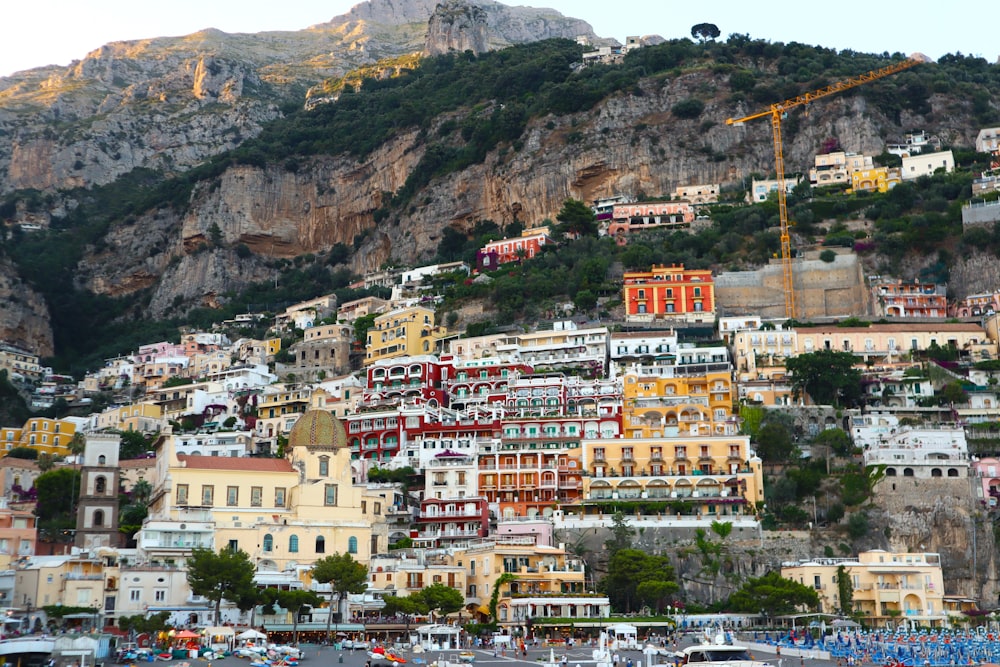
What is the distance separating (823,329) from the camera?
100125 mm

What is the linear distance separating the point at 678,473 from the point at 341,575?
25.8m

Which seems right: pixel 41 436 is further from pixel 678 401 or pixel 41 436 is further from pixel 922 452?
pixel 922 452

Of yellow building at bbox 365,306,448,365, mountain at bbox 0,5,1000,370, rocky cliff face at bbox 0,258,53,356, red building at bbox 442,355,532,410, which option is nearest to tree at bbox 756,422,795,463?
red building at bbox 442,355,532,410

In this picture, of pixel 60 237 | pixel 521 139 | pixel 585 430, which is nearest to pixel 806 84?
pixel 521 139

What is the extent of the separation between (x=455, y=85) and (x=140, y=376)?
218 feet

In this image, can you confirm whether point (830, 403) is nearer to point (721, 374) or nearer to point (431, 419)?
point (721, 374)

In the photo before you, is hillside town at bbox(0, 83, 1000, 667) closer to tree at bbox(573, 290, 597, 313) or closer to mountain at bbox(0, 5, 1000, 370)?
tree at bbox(573, 290, 597, 313)

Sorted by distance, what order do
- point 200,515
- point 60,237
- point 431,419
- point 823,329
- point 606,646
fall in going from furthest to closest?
point 60,237, point 823,329, point 431,419, point 200,515, point 606,646

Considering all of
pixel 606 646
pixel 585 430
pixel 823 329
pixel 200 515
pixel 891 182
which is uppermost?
pixel 891 182

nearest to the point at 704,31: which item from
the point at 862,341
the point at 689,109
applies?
the point at 689,109

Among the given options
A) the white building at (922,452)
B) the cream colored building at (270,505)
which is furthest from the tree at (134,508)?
the white building at (922,452)

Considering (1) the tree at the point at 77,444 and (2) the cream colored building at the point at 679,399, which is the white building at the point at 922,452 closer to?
(2) the cream colored building at the point at 679,399

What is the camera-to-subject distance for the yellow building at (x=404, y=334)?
113375mm

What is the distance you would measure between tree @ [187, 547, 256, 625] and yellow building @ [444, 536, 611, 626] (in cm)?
1378
